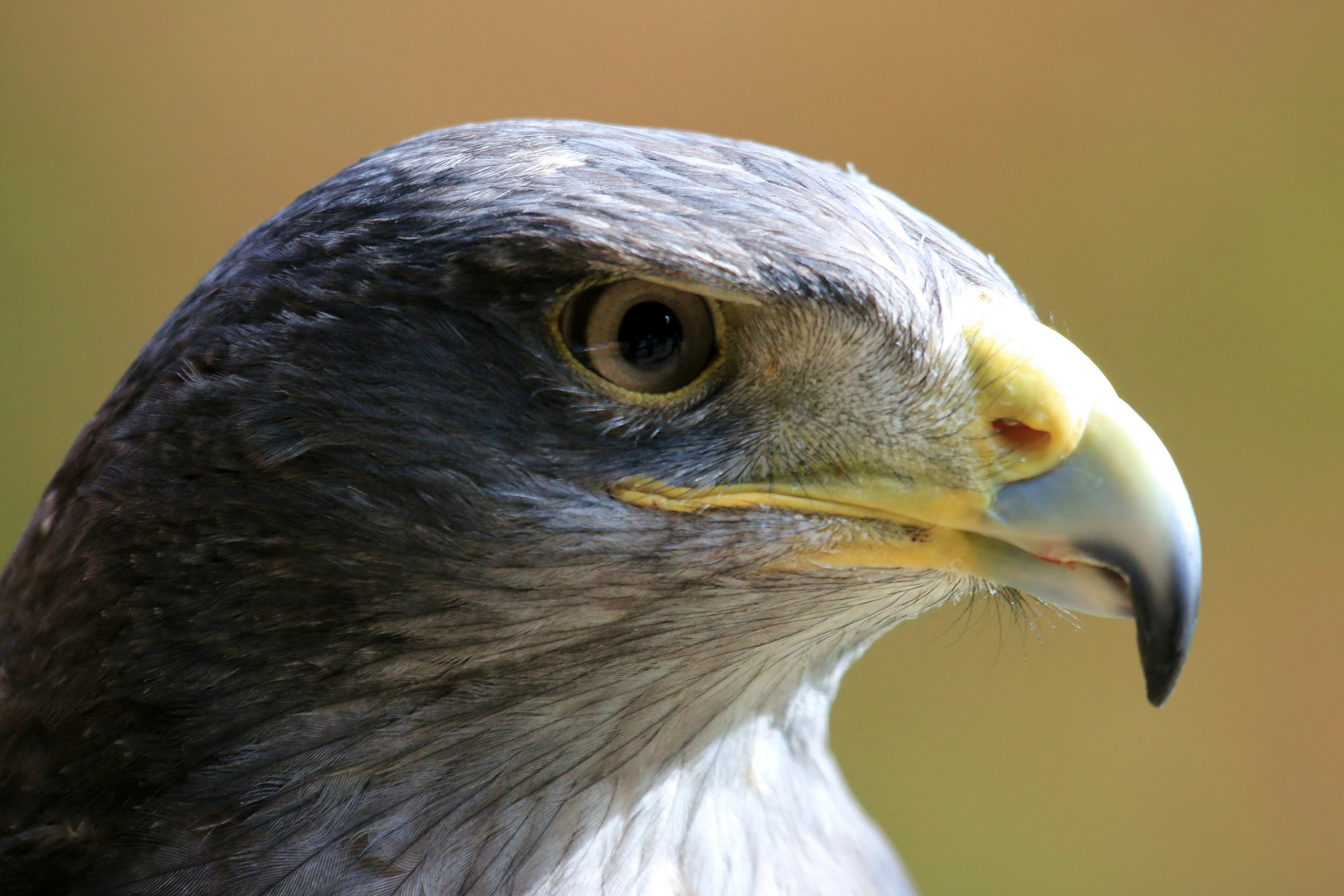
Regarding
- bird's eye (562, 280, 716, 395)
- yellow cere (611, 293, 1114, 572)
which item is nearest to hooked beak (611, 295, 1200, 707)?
yellow cere (611, 293, 1114, 572)

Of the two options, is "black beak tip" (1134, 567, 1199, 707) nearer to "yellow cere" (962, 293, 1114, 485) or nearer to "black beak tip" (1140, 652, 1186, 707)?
"black beak tip" (1140, 652, 1186, 707)

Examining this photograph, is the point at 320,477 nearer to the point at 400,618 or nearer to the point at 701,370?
the point at 400,618

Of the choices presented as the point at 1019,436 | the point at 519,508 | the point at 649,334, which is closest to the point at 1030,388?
the point at 1019,436

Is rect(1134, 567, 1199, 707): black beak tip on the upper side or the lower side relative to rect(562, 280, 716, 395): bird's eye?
lower

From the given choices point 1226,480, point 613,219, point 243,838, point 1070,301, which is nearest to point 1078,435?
point 613,219

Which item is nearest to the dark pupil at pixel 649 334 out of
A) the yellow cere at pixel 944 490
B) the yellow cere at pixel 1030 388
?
the yellow cere at pixel 944 490

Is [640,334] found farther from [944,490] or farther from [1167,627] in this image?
[1167,627]

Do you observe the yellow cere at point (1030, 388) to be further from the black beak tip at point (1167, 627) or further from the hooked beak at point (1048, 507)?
the black beak tip at point (1167, 627)

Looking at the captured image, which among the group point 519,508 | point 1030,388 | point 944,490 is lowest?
point 519,508
